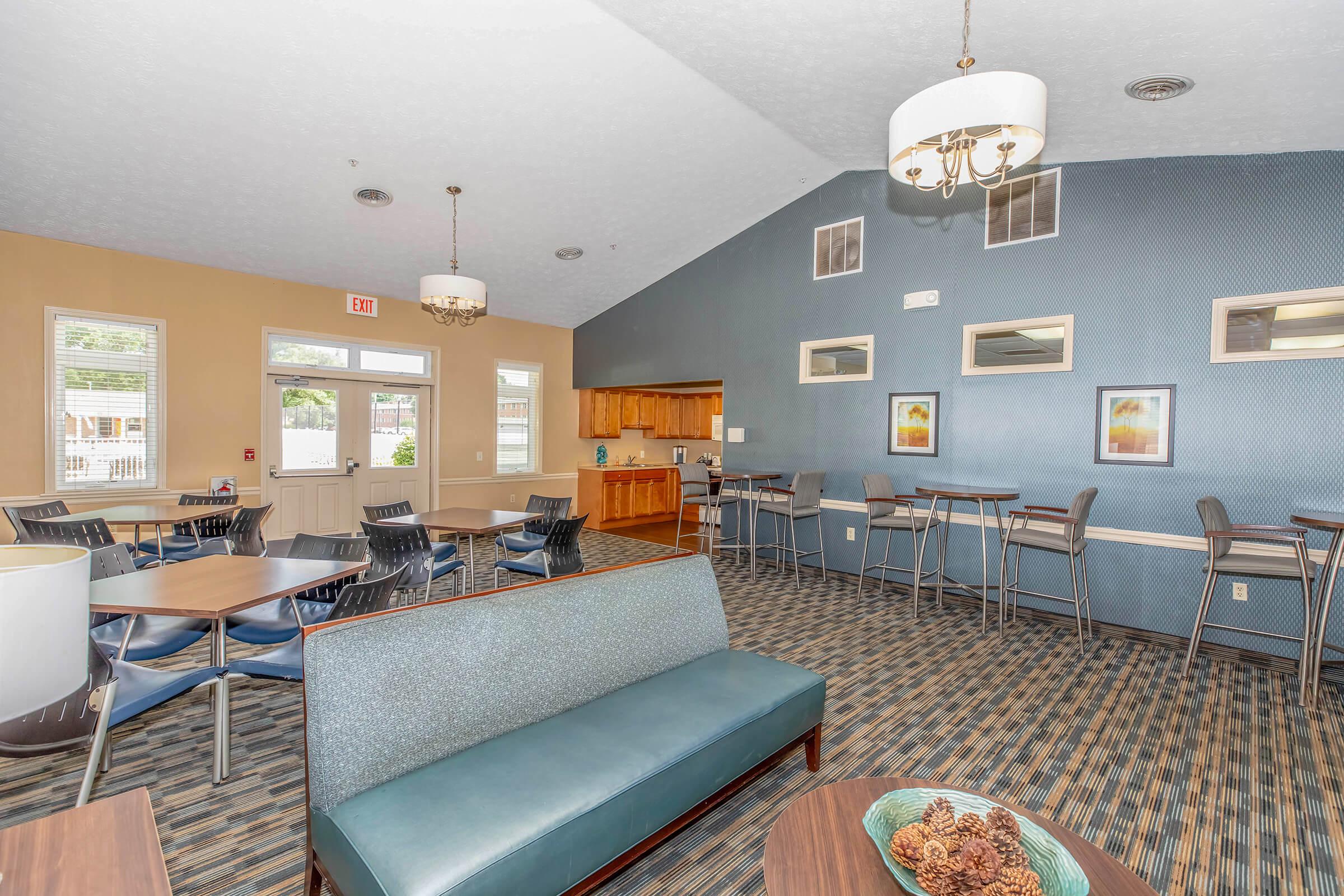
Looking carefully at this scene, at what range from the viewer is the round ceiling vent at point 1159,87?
315cm

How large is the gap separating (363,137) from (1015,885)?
5.30 metres

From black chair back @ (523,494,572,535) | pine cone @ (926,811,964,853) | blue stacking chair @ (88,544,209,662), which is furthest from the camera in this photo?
black chair back @ (523,494,572,535)

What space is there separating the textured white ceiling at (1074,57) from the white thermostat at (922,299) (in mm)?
1319

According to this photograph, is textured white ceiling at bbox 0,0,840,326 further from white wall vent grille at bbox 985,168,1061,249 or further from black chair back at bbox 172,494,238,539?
black chair back at bbox 172,494,238,539

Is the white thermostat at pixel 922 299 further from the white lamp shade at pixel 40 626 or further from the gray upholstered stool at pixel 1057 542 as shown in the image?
the white lamp shade at pixel 40 626

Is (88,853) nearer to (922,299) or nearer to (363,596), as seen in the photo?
(363,596)

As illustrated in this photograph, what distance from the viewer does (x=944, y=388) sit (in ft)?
17.5

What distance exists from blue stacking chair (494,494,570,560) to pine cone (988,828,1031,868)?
3906 millimetres

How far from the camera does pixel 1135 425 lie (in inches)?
174

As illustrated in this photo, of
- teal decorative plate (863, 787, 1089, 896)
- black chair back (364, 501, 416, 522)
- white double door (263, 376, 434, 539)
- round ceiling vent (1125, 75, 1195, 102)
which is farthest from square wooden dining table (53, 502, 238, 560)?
round ceiling vent (1125, 75, 1195, 102)

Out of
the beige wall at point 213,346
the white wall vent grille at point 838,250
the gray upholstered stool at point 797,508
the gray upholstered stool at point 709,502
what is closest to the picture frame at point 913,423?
the gray upholstered stool at point 797,508

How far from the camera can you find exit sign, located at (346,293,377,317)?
22.5 ft

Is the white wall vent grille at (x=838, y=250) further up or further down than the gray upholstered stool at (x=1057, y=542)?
further up

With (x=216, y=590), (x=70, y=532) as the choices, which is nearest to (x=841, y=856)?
(x=216, y=590)
